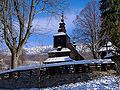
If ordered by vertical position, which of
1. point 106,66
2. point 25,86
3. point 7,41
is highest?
point 7,41

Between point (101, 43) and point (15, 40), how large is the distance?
1990 centimetres

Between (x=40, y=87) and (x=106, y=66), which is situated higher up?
(x=106, y=66)

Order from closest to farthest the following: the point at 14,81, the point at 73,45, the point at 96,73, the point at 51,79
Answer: the point at 96,73
the point at 51,79
the point at 14,81
the point at 73,45

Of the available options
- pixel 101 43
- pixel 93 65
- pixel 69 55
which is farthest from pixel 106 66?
pixel 69 55

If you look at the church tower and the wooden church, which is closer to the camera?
the wooden church

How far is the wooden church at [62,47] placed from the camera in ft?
143

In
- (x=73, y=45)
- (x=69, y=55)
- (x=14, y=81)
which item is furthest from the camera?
(x=73, y=45)

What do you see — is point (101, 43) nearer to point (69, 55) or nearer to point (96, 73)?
point (69, 55)

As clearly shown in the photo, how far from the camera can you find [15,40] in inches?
862

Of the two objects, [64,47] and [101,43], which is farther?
[64,47]

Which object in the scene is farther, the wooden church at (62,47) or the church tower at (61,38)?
the church tower at (61,38)

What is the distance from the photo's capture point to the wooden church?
4344 centimetres

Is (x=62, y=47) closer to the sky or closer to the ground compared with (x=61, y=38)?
closer to the ground

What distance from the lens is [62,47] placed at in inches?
1762
